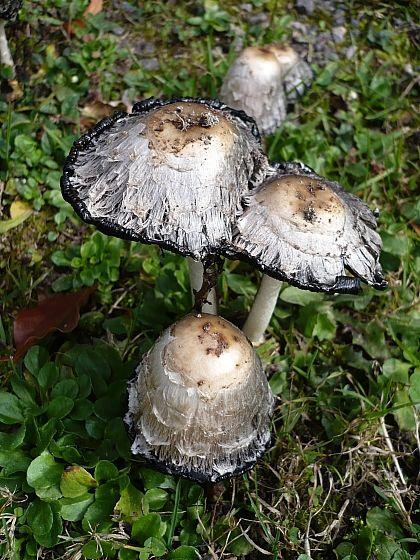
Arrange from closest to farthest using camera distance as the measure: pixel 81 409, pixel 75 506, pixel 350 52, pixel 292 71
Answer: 1. pixel 75 506
2. pixel 81 409
3. pixel 292 71
4. pixel 350 52

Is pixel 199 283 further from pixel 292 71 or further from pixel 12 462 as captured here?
pixel 292 71

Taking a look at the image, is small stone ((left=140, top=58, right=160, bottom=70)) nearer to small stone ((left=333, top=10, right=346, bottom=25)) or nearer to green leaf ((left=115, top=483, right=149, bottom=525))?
small stone ((left=333, top=10, right=346, bottom=25))

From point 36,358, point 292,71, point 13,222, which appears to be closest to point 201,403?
point 36,358

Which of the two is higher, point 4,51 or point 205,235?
point 205,235

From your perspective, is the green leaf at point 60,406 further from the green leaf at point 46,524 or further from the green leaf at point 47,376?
the green leaf at point 46,524

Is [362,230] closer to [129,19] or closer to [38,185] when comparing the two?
[38,185]

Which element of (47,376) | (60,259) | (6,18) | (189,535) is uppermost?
(6,18)
